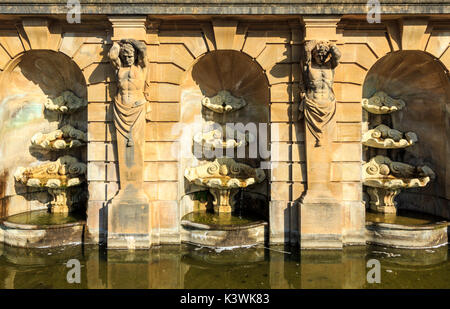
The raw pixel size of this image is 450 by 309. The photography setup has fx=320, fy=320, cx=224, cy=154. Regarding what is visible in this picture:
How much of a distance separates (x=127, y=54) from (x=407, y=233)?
26.3 feet

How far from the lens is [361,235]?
807cm

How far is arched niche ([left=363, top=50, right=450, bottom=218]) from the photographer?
8586 mm

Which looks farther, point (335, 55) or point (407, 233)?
point (407, 233)

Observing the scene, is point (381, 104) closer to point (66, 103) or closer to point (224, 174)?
point (224, 174)

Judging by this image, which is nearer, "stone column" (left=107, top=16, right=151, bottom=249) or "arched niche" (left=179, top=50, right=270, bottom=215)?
"stone column" (left=107, top=16, right=151, bottom=249)

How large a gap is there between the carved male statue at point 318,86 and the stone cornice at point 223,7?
91cm

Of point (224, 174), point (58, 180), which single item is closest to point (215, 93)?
point (224, 174)

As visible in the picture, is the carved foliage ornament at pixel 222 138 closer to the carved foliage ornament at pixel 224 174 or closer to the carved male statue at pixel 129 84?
the carved foliage ornament at pixel 224 174

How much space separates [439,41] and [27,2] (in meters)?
10.1

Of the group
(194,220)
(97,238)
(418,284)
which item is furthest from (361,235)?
(97,238)

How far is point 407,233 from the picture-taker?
25.8 ft

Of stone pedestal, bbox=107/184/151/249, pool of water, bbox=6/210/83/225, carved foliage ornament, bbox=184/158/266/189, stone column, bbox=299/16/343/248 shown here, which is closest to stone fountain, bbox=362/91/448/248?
stone column, bbox=299/16/343/248

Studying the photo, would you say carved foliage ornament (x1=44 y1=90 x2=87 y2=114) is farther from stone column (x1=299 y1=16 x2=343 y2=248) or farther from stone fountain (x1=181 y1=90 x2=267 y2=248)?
stone column (x1=299 y1=16 x2=343 y2=248)

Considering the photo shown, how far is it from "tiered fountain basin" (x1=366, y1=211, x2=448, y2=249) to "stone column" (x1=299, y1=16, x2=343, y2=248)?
104 cm
